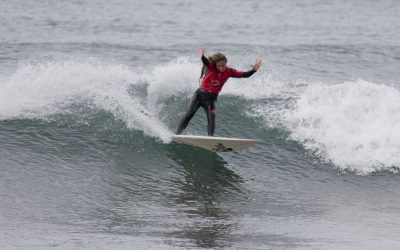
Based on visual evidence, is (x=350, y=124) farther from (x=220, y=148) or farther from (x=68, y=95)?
(x=68, y=95)

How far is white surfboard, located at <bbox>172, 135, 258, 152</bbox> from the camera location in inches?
465

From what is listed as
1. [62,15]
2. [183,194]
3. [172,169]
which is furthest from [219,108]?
[62,15]

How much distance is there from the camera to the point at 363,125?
13977mm

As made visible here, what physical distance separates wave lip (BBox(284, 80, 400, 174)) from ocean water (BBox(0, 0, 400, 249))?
0.02 m

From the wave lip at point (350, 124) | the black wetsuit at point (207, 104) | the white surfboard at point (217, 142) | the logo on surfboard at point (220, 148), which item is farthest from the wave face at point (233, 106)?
the logo on surfboard at point (220, 148)

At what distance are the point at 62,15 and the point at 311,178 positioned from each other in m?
23.5

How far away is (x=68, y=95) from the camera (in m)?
14.3

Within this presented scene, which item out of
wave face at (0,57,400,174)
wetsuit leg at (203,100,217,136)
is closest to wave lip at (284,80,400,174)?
wave face at (0,57,400,174)

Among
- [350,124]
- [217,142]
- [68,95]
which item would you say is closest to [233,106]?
[350,124]

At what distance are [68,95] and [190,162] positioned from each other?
11.3ft

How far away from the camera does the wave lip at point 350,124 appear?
42.3 ft

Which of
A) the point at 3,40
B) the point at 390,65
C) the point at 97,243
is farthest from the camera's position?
the point at 3,40

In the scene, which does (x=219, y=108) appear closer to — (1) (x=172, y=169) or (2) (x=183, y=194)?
(1) (x=172, y=169)

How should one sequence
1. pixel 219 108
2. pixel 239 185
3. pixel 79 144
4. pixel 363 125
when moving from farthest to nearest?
pixel 219 108
pixel 363 125
pixel 79 144
pixel 239 185
